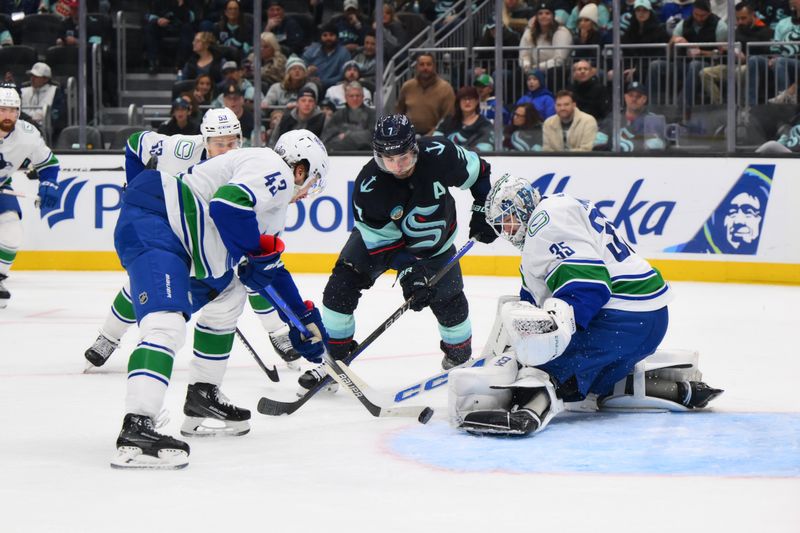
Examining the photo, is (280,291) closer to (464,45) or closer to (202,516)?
(202,516)

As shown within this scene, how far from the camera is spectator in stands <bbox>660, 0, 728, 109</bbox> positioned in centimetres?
884

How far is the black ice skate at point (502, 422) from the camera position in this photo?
384 cm

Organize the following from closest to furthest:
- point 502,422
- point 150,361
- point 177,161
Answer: point 150,361 < point 502,422 < point 177,161

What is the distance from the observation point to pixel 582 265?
389cm

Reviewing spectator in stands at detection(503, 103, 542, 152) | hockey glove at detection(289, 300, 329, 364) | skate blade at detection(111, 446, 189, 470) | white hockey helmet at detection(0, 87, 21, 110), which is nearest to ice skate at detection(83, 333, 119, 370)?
hockey glove at detection(289, 300, 329, 364)

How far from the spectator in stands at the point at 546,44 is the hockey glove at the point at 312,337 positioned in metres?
5.54

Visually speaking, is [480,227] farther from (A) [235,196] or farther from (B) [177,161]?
(A) [235,196]

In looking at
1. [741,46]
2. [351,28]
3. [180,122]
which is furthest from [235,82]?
[741,46]

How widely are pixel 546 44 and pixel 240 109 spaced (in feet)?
7.72

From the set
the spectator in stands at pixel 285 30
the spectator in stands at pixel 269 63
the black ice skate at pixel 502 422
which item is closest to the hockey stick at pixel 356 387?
the black ice skate at pixel 502 422

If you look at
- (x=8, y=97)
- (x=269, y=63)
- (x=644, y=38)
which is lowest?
(x=8, y=97)

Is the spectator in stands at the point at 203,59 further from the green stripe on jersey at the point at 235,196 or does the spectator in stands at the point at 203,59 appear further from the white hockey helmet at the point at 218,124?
the green stripe on jersey at the point at 235,196

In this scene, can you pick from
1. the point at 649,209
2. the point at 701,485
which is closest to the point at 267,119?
the point at 649,209

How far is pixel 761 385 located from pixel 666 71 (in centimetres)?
452
